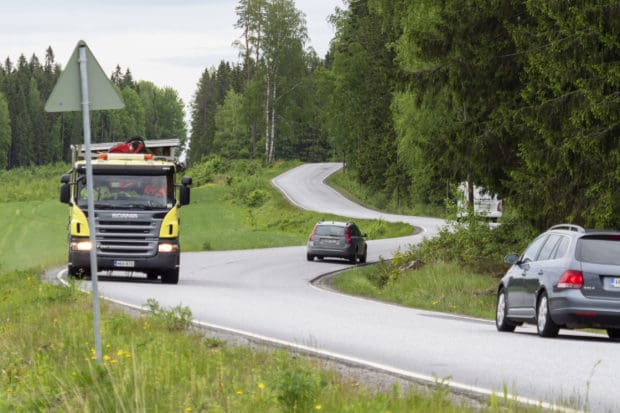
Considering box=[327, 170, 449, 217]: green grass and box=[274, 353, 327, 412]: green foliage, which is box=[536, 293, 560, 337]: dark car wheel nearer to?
box=[274, 353, 327, 412]: green foliage

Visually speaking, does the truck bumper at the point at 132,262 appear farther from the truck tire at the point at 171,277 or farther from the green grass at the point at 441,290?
the green grass at the point at 441,290

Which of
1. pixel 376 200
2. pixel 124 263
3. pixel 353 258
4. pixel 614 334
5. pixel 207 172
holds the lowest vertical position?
pixel 353 258

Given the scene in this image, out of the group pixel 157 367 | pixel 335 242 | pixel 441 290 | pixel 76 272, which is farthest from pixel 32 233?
pixel 157 367

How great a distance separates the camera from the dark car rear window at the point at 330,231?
41344 millimetres

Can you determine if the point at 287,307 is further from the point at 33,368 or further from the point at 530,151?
the point at 33,368

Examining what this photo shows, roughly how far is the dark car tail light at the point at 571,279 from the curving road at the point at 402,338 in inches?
27.2

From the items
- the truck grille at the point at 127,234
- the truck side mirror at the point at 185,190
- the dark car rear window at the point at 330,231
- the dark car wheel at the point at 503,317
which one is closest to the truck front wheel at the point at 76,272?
the truck grille at the point at 127,234

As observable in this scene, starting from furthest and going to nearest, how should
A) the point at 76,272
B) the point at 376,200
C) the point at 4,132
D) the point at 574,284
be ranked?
the point at 4,132 < the point at 376,200 < the point at 76,272 < the point at 574,284

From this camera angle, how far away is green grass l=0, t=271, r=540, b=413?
7.90 meters

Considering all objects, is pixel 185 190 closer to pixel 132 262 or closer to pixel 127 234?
pixel 127 234

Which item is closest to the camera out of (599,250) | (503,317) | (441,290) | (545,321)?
(599,250)

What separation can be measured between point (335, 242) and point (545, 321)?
26.5m

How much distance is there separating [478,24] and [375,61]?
57.2 meters

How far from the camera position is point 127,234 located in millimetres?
25469
